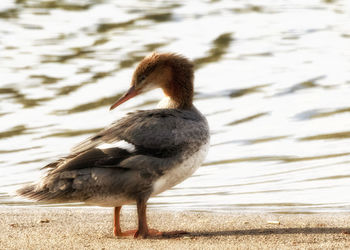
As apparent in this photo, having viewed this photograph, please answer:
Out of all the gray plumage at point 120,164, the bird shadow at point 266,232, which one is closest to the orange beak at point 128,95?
the gray plumage at point 120,164

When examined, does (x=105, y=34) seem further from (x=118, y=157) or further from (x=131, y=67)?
(x=118, y=157)

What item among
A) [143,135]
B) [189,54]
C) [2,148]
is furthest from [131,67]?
[143,135]

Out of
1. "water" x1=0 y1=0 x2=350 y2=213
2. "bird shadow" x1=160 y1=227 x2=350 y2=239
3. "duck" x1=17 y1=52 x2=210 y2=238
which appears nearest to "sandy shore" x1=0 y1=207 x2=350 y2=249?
"bird shadow" x1=160 y1=227 x2=350 y2=239

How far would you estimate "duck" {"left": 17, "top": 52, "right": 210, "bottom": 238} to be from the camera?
213 inches

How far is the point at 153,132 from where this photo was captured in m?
5.63

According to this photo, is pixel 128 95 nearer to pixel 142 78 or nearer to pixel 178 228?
pixel 142 78

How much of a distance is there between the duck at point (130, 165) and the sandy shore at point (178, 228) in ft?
0.84

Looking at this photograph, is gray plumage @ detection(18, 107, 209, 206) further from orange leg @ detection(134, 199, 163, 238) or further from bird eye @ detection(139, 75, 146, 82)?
bird eye @ detection(139, 75, 146, 82)

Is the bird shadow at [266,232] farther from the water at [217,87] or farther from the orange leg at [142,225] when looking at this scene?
the water at [217,87]

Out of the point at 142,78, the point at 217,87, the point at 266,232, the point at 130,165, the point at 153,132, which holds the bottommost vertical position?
the point at 217,87

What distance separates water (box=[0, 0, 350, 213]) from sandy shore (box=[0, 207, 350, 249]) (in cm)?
52

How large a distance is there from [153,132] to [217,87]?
4985mm

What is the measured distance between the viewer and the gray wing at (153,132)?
558cm

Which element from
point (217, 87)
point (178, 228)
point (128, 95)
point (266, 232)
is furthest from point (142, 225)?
point (217, 87)
